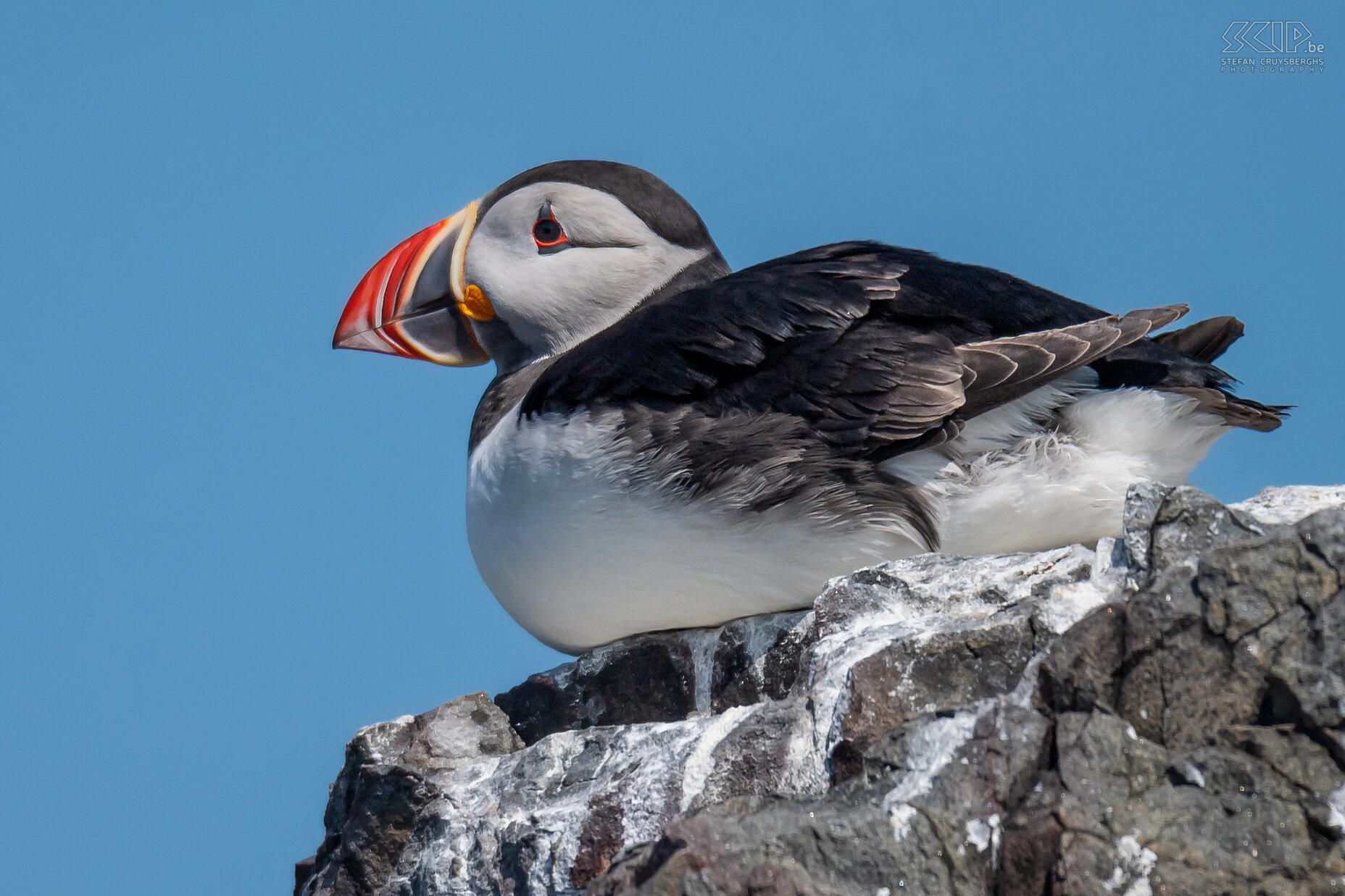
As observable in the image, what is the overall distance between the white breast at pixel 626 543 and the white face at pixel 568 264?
0.84 m

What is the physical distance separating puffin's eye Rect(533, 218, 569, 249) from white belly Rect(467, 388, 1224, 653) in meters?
1.02

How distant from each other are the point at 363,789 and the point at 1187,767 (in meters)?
2.57

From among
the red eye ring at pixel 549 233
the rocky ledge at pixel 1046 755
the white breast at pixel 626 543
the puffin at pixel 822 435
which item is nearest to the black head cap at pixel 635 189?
the red eye ring at pixel 549 233

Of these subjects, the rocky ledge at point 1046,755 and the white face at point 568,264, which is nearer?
the rocky ledge at point 1046,755

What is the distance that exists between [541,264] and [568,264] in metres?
0.11

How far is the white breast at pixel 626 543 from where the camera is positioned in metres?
4.09

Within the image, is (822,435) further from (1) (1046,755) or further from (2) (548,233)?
(1) (1046,755)

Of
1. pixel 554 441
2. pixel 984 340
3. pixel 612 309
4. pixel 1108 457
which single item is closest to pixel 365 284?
pixel 612 309

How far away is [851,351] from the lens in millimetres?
4055

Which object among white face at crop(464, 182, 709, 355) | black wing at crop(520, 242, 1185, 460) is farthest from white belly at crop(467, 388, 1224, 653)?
white face at crop(464, 182, 709, 355)

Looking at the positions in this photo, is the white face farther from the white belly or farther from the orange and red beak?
the white belly

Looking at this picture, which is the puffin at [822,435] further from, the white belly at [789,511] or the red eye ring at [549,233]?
the red eye ring at [549,233]

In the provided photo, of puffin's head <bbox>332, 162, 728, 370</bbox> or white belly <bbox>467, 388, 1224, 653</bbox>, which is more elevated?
puffin's head <bbox>332, 162, 728, 370</bbox>

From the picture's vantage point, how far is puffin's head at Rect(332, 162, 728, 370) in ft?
16.7
